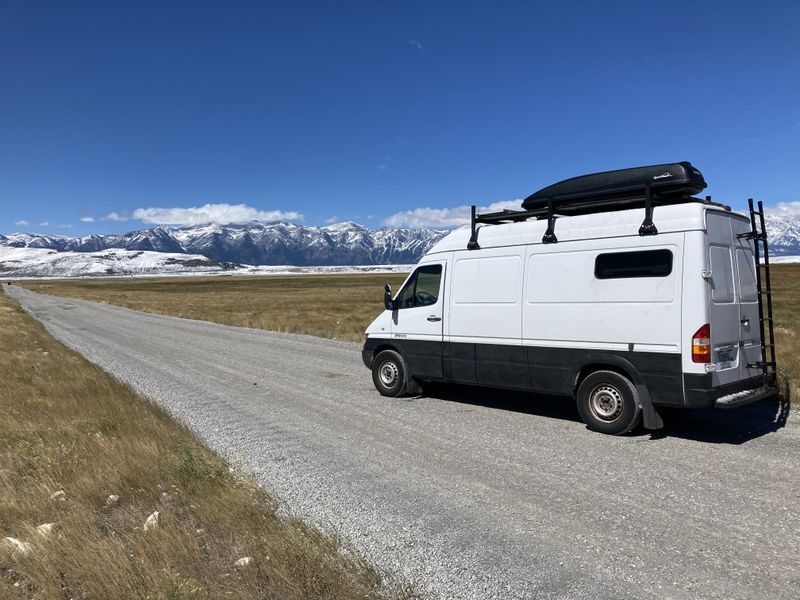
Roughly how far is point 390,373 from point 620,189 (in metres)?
5.13

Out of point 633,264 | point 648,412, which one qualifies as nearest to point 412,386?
point 648,412

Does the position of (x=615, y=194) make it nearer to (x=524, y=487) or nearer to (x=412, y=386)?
(x=524, y=487)

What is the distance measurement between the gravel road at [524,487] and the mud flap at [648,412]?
10.1 inches

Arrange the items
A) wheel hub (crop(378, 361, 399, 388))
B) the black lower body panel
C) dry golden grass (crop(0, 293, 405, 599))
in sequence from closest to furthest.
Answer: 1. dry golden grass (crop(0, 293, 405, 599))
2. the black lower body panel
3. wheel hub (crop(378, 361, 399, 388))

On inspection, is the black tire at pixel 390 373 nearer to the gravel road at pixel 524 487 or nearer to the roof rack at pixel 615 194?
the gravel road at pixel 524 487

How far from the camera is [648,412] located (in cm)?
714

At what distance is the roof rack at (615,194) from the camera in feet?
24.0

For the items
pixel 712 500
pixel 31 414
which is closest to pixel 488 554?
pixel 712 500

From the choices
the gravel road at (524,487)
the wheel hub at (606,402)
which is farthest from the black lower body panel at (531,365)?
the gravel road at (524,487)

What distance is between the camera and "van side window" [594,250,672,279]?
7.06 m

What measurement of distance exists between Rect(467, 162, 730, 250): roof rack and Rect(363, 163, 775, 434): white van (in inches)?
4.2

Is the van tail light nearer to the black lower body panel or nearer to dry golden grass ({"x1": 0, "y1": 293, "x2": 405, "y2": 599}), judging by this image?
the black lower body panel

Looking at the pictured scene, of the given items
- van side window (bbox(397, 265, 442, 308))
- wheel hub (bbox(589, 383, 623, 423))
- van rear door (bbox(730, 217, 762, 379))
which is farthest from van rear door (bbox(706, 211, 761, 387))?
van side window (bbox(397, 265, 442, 308))

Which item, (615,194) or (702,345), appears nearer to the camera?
(702,345)
